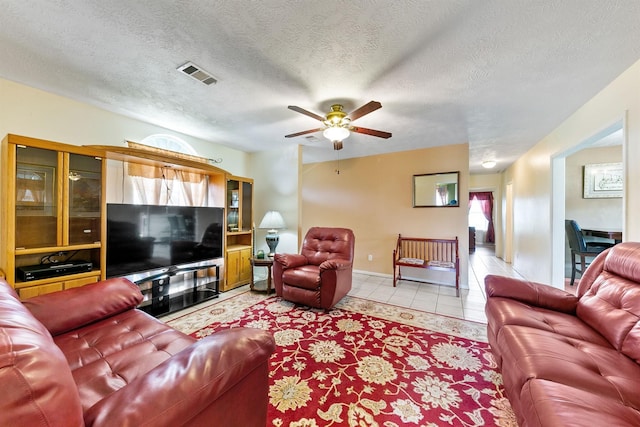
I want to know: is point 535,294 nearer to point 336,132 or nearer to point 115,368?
point 336,132

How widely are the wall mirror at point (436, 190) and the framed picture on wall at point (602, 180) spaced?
A: 8.43 ft

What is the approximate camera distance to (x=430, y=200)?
4.25 metres

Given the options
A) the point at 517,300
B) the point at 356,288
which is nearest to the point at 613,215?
the point at 517,300

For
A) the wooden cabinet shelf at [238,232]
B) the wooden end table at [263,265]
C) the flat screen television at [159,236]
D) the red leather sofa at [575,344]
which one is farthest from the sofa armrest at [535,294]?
the flat screen television at [159,236]

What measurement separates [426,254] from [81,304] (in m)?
4.38

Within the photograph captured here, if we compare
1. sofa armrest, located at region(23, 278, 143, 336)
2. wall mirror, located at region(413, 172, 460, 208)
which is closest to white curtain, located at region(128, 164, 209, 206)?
sofa armrest, located at region(23, 278, 143, 336)

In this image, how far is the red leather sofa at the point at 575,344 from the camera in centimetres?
90

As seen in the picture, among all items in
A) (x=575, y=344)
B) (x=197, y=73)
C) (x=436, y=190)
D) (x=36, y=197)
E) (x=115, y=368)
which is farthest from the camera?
(x=436, y=190)

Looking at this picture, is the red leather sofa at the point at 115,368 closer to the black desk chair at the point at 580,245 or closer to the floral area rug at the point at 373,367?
the floral area rug at the point at 373,367

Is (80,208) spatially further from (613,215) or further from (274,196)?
(613,215)

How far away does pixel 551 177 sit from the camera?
335 cm

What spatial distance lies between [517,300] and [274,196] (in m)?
3.71

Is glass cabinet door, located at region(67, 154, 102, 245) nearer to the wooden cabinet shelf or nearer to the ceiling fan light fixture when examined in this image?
the wooden cabinet shelf

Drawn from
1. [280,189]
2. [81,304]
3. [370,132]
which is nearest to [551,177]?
[370,132]
